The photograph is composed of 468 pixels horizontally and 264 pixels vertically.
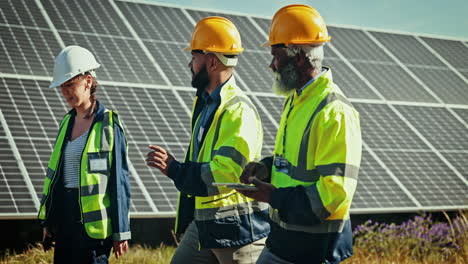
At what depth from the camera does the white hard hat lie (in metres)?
4.68

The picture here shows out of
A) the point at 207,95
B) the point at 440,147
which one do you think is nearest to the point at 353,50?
the point at 440,147

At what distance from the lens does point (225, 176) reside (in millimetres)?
4055

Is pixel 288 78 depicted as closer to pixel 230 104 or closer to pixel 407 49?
pixel 230 104

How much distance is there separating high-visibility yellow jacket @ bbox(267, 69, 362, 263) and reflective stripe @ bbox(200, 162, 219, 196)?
0.48 meters

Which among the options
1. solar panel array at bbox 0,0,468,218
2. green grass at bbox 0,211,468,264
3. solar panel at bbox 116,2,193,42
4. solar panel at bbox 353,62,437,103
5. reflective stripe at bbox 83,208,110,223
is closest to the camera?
reflective stripe at bbox 83,208,110,223

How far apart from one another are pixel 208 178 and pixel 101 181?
858 millimetres

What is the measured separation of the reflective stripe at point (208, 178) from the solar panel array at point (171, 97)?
368 centimetres

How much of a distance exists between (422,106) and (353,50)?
1.95 metres

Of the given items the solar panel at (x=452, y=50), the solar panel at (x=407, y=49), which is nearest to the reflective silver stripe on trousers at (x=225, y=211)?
the solar panel at (x=407, y=49)

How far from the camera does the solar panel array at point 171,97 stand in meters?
8.29

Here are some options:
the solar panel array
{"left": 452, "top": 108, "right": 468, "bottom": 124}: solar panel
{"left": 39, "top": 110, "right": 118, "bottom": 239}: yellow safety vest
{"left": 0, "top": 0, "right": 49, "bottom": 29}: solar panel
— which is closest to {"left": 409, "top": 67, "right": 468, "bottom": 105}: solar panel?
the solar panel array

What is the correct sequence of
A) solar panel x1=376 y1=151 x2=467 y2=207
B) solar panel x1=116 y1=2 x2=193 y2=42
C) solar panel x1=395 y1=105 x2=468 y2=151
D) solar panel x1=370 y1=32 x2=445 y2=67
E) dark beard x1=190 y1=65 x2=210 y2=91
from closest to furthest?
1. dark beard x1=190 y1=65 x2=210 y2=91
2. solar panel x1=376 y1=151 x2=467 y2=207
3. solar panel x1=395 y1=105 x2=468 y2=151
4. solar panel x1=116 y1=2 x2=193 y2=42
5. solar panel x1=370 y1=32 x2=445 y2=67

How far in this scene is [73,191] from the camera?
459 cm

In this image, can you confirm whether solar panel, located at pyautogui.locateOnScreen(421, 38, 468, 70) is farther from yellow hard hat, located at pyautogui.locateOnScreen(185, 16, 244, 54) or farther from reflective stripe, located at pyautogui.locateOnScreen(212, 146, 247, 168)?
reflective stripe, located at pyautogui.locateOnScreen(212, 146, 247, 168)
